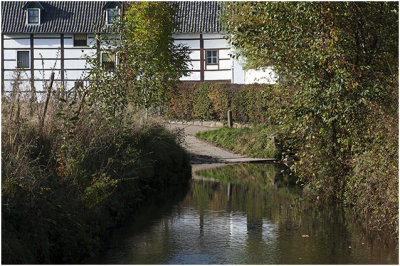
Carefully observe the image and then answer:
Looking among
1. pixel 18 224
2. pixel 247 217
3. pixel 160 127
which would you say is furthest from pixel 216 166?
pixel 18 224

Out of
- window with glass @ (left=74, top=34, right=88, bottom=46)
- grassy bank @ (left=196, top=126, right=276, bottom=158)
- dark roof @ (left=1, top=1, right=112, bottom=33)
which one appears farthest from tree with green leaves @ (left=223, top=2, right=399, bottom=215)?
window with glass @ (left=74, top=34, right=88, bottom=46)

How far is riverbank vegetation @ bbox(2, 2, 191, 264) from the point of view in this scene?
852cm

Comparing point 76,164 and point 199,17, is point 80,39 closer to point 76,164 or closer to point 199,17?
point 199,17

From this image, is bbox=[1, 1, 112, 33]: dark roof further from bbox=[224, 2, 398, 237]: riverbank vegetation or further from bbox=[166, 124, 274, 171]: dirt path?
bbox=[224, 2, 398, 237]: riverbank vegetation

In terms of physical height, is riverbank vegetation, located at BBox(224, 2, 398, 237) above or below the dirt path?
above

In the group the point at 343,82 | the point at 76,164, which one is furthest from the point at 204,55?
the point at 76,164

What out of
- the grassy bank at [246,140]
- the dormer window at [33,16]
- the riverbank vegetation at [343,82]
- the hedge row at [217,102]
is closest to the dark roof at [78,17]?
the dormer window at [33,16]

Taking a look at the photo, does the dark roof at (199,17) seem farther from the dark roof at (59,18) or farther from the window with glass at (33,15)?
the window with glass at (33,15)

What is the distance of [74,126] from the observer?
1107 centimetres

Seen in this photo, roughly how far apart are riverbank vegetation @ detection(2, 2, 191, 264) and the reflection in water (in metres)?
0.56

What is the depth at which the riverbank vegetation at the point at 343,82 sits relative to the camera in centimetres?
1106

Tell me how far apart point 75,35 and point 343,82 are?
2861 centimetres

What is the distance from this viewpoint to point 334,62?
1120cm

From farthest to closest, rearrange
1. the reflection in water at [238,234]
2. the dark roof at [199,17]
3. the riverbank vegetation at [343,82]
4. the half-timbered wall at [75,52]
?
the half-timbered wall at [75,52] → the dark roof at [199,17] → the riverbank vegetation at [343,82] → the reflection in water at [238,234]
